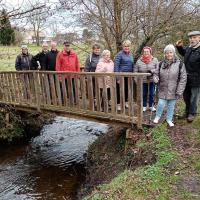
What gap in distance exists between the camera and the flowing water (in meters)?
7.93

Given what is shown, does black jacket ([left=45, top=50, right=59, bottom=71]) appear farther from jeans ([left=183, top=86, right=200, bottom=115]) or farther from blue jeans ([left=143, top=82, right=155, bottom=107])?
jeans ([left=183, top=86, right=200, bottom=115])

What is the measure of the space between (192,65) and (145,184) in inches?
122

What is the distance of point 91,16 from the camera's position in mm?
11680

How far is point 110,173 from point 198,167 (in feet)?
6.37

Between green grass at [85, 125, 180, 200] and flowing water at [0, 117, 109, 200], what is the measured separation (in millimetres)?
2039

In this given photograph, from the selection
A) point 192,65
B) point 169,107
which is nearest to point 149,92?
point 169,107

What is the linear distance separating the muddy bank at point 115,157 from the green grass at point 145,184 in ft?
1.29

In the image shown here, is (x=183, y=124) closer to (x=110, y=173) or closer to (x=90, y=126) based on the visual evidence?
(x=110, y=173)

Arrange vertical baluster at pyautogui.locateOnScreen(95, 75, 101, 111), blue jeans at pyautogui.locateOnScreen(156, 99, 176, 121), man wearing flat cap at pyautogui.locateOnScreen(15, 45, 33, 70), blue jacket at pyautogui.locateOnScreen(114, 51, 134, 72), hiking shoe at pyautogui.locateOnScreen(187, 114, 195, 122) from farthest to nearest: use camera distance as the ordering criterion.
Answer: man wearing flat cap at pyautogui.locateOnScreen(15, 45, 33, 70), blue jacket at pyautogui.locateOnScreen(114, 51, 134, 72), vertical baluster at pyautogui.locateOnScreen(95, 75, 101, 111), hiking shoe at pyautogui.locateOnScreen(187, 114, 195, 122), blue jeans at pyautogui.locateOnScreen(156, 99, 176, 121)

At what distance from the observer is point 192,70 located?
7.56m

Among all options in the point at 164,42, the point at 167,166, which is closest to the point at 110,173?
the point at 167,166

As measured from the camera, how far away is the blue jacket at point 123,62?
8273 mm

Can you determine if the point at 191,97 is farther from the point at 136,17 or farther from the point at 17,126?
the point at 17,126

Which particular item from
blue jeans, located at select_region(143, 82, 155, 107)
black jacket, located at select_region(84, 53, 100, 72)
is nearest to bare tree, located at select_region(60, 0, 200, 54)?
black jacket, located at select_region(84, 53, 100, 72)
